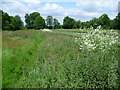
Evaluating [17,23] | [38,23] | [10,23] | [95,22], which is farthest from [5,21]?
[95,22]

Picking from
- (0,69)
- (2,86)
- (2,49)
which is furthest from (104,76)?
(2,49)

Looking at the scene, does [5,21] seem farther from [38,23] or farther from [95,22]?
[95,22]

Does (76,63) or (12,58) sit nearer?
(76,63)

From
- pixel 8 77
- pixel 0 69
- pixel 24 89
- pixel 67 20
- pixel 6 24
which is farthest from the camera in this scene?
pixel 67 20

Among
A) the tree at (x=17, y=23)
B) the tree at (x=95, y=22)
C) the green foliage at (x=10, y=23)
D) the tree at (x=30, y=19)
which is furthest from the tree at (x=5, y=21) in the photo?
the tree at (x=95, y=22)

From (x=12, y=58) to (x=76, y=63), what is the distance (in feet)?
13.0

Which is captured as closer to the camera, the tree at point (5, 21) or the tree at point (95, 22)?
the tree at point (95, 22)

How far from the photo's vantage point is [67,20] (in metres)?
75.2

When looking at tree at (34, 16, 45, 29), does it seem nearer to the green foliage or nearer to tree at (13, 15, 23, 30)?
tree at (13, 15, 23, 30)

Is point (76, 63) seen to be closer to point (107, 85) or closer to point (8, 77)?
point (107, 85)

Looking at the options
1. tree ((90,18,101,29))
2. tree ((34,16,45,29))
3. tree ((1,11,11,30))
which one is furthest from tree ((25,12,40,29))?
tree ((90,18,101,29))

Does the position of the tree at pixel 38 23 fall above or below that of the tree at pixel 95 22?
above

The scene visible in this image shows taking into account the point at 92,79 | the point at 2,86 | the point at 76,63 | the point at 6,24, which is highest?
the point at 6,24

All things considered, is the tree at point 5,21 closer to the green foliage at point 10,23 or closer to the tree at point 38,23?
the green foliage at point 10,23
